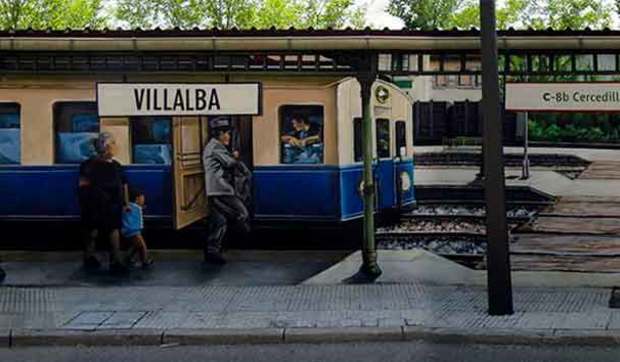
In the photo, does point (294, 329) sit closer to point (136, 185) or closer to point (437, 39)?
point (437, 39)

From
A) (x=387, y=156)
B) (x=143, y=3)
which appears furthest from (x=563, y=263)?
(x=143, y=3)

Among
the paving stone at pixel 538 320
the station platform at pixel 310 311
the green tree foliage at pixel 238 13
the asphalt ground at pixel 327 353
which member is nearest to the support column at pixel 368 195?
the station platform at pixel 310 311

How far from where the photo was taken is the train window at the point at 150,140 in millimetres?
12070

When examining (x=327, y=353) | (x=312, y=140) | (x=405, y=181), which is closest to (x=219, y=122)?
(x=312, y=140)

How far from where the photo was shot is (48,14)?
28.4m

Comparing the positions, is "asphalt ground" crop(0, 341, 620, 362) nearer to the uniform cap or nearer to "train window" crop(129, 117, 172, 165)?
the uniform cap

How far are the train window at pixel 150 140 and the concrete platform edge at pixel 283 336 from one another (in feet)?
15.6

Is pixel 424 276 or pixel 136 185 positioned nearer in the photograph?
pixel 424 276

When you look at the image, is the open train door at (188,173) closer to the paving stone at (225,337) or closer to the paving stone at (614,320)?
the paving stone at (225,337)

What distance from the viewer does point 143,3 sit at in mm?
36812

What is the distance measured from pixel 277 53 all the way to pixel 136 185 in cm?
352

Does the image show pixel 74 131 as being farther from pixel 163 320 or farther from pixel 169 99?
pixel 163 320

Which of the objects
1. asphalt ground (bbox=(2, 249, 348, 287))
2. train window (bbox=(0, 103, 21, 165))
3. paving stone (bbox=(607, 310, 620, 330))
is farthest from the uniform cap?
paving stone (bbox=(607, 310, 620, 330))

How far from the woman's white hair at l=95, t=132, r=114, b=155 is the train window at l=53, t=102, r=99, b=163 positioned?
238 mm
